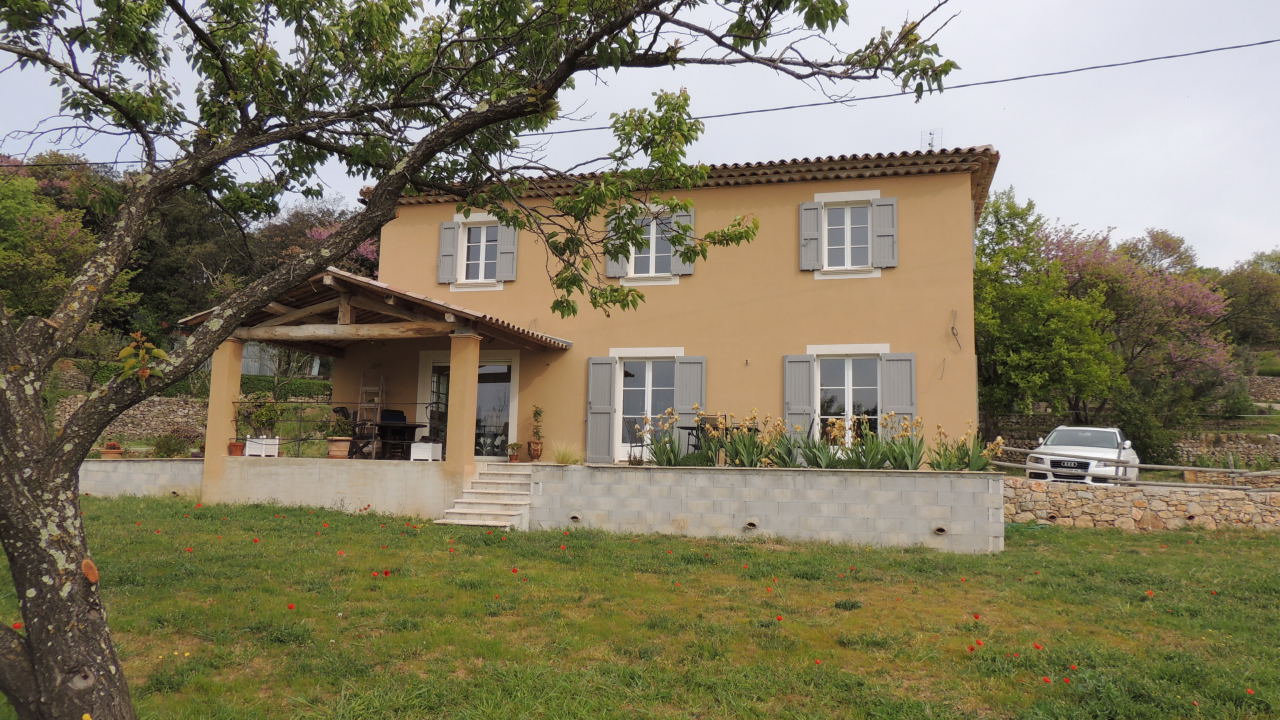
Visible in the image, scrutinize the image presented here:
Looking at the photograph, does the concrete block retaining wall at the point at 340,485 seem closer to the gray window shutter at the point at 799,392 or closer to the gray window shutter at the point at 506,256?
the gray window shutter at the point at 506,256

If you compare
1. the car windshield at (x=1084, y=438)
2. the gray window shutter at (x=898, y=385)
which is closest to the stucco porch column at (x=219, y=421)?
the gray window shutter at (x=898, y=385)

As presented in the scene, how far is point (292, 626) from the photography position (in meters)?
5.36

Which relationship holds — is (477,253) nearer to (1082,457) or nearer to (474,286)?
(474,286)

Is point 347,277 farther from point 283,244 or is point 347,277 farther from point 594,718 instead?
point 283,244

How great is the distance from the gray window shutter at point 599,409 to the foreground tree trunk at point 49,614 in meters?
9.40

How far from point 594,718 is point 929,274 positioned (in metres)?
9.53

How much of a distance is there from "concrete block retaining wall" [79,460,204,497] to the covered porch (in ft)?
1.28

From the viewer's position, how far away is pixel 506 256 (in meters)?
13.4

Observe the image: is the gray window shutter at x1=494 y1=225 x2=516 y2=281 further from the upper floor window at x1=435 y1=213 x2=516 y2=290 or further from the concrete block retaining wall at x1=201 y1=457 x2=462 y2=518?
the concrete block retaining wall at x1=201 y1=457 x2=462 y2=518

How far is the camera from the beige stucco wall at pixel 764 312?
11703 millimetres

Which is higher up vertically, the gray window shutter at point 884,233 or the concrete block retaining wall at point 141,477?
the gray window shutter at point 884,233

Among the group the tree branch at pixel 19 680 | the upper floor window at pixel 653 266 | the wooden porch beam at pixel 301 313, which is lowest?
the tree branch at pixel 19 680

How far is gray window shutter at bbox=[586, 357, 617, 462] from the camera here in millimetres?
12531

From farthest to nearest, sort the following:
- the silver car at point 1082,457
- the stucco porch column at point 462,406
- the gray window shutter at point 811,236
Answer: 1. the silver car at point 1082,457
2. the gray window shutter at point 811,236
3. the stucco porch column at point 462,406
